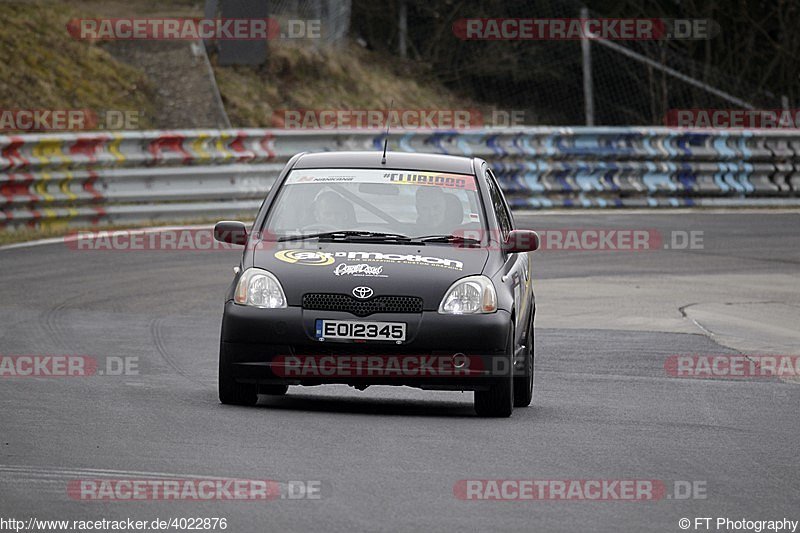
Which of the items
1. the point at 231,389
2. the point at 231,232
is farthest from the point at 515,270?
the point at 231,389

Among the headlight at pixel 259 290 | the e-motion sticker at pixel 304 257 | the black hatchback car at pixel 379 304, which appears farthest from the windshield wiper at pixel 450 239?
the headlight at pixel 259 290

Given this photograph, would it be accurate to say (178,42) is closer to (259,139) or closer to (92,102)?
(92,102)

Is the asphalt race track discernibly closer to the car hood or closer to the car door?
the car door

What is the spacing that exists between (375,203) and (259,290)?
1.27 meters

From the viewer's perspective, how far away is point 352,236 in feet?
33.5

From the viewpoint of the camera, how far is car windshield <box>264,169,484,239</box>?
34.1ft

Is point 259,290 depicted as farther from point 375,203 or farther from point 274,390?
point 375,203

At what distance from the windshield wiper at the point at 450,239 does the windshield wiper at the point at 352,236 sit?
0.31ft

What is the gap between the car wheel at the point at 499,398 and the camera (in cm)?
965

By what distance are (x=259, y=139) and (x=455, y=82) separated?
34.3 feet

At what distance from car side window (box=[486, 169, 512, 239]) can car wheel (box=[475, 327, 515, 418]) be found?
3.87 ft

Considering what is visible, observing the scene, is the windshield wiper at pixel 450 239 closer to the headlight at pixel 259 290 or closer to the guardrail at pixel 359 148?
the headlight at pixel 259 290

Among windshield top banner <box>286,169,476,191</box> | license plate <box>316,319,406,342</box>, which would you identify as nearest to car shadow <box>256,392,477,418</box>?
license plate <box>316,319,406,342</box>

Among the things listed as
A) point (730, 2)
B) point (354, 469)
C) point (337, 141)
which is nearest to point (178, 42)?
point (337, 141)
